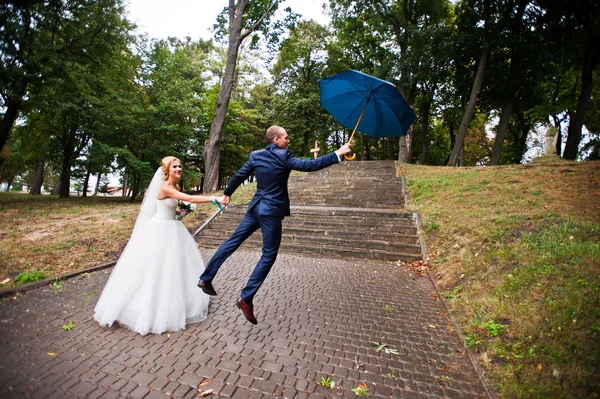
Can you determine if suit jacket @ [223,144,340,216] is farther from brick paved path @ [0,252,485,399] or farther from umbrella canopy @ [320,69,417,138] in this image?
umbrella canopy @ [320,69,417,138]

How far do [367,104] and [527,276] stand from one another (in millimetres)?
3500

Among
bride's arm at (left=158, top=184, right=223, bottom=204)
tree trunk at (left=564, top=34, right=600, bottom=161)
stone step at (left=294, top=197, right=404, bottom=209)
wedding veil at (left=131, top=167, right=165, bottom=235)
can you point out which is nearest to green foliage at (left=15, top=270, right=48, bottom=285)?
wedding veil at (left=131, top=167, right=165, bottom=235)

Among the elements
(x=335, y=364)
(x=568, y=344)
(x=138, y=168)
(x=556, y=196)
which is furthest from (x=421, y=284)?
(x=138, y=168)

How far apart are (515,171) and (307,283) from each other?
33.2ft

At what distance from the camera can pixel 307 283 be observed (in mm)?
5277

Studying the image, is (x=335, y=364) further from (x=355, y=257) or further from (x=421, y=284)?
(x=355, y=257)

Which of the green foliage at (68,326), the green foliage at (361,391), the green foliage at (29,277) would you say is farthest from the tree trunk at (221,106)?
the green foliage at (361,391)

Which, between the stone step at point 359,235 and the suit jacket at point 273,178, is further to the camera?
the stone step at point 359,235

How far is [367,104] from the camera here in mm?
4613

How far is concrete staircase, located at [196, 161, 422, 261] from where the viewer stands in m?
7.36

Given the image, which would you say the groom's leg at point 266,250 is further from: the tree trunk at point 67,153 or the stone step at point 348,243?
the tree trunk at point 67,153

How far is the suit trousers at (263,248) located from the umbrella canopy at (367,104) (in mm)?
2381

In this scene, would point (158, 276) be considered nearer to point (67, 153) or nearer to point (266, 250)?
point (266, 250)

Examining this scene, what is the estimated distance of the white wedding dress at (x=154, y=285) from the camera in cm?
329
